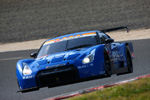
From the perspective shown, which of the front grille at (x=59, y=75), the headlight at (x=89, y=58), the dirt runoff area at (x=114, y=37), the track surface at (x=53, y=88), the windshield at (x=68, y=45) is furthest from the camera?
the dirt runoff area at (x=114, y=37)

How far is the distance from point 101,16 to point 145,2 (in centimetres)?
385

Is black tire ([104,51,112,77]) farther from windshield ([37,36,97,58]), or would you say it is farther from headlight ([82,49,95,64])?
windshield ([37,36,97,58])

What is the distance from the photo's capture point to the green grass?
6605 millimetres

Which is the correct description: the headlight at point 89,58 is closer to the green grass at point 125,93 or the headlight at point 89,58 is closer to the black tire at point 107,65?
the black tire at point 107,65

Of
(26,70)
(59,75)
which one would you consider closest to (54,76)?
(59,75)

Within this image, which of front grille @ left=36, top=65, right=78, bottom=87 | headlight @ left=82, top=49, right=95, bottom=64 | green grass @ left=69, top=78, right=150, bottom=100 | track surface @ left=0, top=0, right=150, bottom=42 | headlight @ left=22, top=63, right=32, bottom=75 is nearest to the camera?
green grass @ left=69, top=78, right=150, bottom=100

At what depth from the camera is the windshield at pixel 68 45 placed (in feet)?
29.1

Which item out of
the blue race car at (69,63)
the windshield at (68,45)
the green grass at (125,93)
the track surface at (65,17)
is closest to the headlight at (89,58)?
the blue race car at (69,63)

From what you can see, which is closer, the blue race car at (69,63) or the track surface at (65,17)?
the blue race car at (69,63)

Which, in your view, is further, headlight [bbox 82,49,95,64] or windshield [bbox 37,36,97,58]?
windshield [bbox 37,36,97,58]

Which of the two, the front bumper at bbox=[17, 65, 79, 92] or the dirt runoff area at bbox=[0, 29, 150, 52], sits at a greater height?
the front bumper at bbox=[17, 65, 79, 92]

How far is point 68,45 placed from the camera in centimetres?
893

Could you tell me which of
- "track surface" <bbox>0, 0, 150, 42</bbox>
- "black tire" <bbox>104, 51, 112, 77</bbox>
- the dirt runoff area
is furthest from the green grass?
"track surface" <bbox>0, 0, 150, 42</bbox>

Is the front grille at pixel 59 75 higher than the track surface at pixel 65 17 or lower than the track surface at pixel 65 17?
lower
